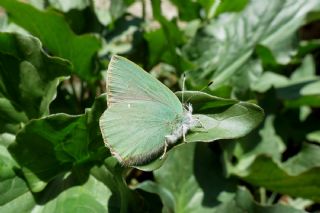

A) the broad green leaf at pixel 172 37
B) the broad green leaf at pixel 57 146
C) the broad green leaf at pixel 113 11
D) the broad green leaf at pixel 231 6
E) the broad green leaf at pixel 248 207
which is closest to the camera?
the broad green leaf at pixel 57 146

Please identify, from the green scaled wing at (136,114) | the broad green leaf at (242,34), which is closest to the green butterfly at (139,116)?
the green scaled wing at (136,114)

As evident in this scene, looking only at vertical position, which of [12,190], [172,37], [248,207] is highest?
[172,37]

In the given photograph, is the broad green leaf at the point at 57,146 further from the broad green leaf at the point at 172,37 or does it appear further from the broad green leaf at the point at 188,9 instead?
the broad green leaf at the point at 188,9

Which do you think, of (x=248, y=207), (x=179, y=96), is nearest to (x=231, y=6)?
(x=248, y=207)

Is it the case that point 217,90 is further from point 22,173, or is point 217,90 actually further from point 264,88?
point 22,173

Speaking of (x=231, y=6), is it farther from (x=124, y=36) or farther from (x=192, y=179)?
(x=192, y=179)

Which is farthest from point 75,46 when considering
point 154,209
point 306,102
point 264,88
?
point 306,102
